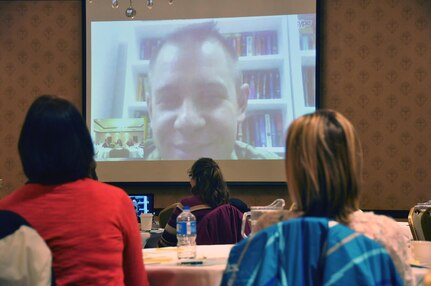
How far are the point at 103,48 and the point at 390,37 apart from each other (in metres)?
2.95

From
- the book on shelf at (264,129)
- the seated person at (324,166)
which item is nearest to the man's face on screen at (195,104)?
the book on shelf at (264,129)

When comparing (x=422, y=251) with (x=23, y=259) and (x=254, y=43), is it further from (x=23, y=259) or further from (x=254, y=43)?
(x=254, y=43)

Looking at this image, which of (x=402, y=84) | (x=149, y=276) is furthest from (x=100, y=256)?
(x=402, y=84)

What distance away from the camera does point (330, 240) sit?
1.32 metres

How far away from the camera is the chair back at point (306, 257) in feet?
4.27

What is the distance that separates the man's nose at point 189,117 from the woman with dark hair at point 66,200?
178 inches

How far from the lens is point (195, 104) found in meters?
6.39

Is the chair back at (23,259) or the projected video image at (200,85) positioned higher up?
the projected video image at (200,85)

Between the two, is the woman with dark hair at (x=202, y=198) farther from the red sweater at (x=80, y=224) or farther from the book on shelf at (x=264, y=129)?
the book on shelf at (x=264, y=129)

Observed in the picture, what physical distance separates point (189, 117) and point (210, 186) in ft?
8.60

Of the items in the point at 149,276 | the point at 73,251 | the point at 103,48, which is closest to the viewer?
the point at 73,251

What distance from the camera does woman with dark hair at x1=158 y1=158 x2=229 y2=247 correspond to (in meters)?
3.76

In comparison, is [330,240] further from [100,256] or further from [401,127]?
[401,127]

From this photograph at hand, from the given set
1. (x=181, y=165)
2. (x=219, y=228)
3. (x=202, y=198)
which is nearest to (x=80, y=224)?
(x=219, y=228)
